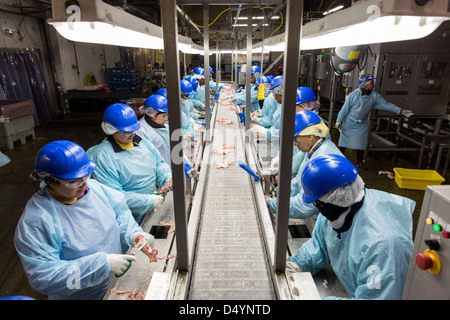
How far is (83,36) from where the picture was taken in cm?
142

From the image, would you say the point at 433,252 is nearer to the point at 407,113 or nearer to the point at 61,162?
the point at 61,162

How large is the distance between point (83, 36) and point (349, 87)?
26.7ft

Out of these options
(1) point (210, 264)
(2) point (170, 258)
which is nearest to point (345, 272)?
(1) point (210, 264)

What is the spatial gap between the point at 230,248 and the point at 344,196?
0.85 metres

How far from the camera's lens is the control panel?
1.43 m

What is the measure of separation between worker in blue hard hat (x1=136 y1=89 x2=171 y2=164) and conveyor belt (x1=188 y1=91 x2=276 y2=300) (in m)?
1.39

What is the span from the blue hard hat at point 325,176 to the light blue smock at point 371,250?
0.25 meters

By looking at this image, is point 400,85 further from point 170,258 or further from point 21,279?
point 21,279

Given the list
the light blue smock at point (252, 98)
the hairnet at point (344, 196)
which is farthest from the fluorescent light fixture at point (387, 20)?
the light blue smock at point (252, 98)

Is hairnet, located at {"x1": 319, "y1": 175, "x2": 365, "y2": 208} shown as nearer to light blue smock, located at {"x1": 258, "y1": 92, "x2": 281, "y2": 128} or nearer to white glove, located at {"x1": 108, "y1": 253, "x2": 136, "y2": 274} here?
white glove, located at {"x1": 108, "y1": 253, "x2": 136, "y2": 274}

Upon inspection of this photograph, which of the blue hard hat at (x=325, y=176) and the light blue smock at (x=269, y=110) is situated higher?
the blue hard hat at (x=325, y=176)

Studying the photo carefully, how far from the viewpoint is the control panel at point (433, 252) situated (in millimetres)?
1433

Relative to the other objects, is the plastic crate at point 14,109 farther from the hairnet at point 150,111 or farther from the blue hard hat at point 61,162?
the blue hard hat at point 61,162

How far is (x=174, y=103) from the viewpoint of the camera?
140cm
